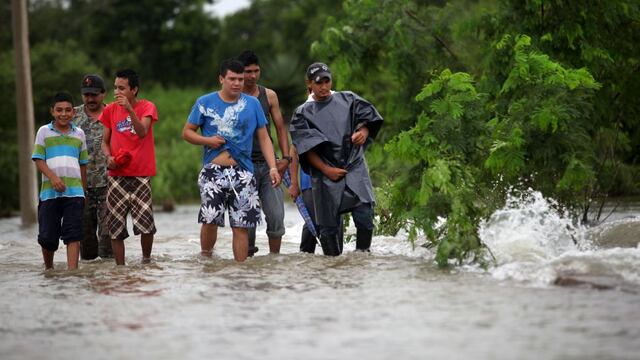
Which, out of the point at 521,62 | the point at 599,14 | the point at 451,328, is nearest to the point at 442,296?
Result: the point at 451,328

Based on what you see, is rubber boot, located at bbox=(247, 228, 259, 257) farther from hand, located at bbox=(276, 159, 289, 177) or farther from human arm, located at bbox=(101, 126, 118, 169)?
human arm, located at bbox=(101, 126, 118, 169)

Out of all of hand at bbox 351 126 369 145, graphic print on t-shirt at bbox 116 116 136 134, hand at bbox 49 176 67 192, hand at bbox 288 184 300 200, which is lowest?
hand at bbox 288 184 300 200

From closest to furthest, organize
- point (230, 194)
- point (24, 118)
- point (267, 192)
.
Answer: point (230, 194) → point (267, 192) → point (24, 118)

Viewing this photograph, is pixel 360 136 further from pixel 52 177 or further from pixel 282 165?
pixel 52 177

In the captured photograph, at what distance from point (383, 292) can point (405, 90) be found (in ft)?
33.6

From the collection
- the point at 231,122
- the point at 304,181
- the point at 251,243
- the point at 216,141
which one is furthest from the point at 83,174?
the point at 304,181

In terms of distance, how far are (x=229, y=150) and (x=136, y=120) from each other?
0.90 meters

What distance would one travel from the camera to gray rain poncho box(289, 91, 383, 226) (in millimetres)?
10805

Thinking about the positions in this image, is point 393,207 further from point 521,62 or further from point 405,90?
point 405,90

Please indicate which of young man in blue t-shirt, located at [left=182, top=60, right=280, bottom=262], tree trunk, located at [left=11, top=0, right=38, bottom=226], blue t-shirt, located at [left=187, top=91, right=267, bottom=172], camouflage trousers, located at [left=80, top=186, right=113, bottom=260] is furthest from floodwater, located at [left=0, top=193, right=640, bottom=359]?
tree trunk, located at [left=11, top=0, right=38, bottom=226]

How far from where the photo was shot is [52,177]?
1053cm

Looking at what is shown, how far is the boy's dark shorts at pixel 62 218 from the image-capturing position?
35.2ft

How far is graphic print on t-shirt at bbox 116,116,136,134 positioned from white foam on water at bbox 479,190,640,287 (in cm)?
331

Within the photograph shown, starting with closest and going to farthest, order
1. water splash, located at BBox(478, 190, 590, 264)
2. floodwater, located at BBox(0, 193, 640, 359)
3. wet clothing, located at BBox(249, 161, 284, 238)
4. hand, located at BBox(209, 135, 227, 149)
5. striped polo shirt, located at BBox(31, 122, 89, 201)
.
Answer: floodwater, located at BBox(0, 193, 640, 359) → water splash, located at BBox(478, 190, 590, 264) → hand, located at BBox(209, 135, 227, 149) → striped polo shirt, located at BBox(31, 122, 89, 201) → wet clothing, located at BBox(249, 161, 284, 238)
